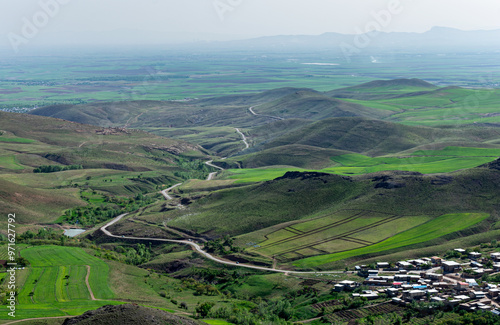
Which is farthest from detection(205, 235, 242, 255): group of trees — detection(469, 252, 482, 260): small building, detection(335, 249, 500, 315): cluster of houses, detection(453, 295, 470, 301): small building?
detection(453, 295, 470, 301): small building

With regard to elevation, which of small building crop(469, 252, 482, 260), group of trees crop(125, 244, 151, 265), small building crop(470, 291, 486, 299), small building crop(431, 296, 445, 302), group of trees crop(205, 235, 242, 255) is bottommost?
group of trees crop(125, 244, 151, 265)

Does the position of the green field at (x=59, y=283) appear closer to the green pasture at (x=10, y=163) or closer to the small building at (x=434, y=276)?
the small building at (x=434, y=276)

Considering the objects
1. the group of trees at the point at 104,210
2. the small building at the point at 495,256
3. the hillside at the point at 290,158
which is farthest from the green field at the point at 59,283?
the hillside at the point at 290,158

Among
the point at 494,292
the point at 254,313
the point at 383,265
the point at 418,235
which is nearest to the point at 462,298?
the point at 494,292

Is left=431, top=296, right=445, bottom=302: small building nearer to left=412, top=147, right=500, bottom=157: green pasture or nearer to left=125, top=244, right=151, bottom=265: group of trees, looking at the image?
left=125, top=244, right=151, bottom=265: group of trees

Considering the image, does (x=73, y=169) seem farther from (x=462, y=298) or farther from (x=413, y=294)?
(x=462, y=298)
